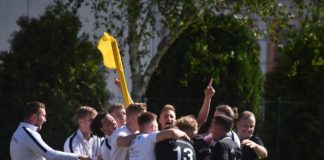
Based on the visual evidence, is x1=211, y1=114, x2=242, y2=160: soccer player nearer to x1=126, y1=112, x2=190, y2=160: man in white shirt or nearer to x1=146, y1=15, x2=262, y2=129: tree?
x1=126, y1=112, x2=190, y2=160: man in white shirt

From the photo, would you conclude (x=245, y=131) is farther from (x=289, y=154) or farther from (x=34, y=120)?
(x=289, y=154)

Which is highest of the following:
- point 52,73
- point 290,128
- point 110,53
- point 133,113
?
point 110,53

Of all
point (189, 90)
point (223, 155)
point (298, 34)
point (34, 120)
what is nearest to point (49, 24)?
point (189, 90)

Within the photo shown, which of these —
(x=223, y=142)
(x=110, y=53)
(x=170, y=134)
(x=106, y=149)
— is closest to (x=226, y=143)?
(x=223, y=142)

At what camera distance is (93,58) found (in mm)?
17812

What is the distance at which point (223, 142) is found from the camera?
9.75 m

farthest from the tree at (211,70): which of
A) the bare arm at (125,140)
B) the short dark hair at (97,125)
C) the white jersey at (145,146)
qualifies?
the white jersey at (145,146)

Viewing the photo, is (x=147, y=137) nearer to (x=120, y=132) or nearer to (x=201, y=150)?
(x=201, y=150)

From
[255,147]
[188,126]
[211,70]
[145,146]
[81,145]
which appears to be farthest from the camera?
[211,70]

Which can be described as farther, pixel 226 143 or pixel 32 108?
pixel 32 108

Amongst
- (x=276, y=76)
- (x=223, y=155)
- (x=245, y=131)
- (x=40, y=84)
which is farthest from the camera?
(x=276, y=76)

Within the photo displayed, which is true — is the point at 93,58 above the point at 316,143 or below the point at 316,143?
above

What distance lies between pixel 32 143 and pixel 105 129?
85 cm

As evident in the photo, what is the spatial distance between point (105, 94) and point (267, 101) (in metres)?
3.08
